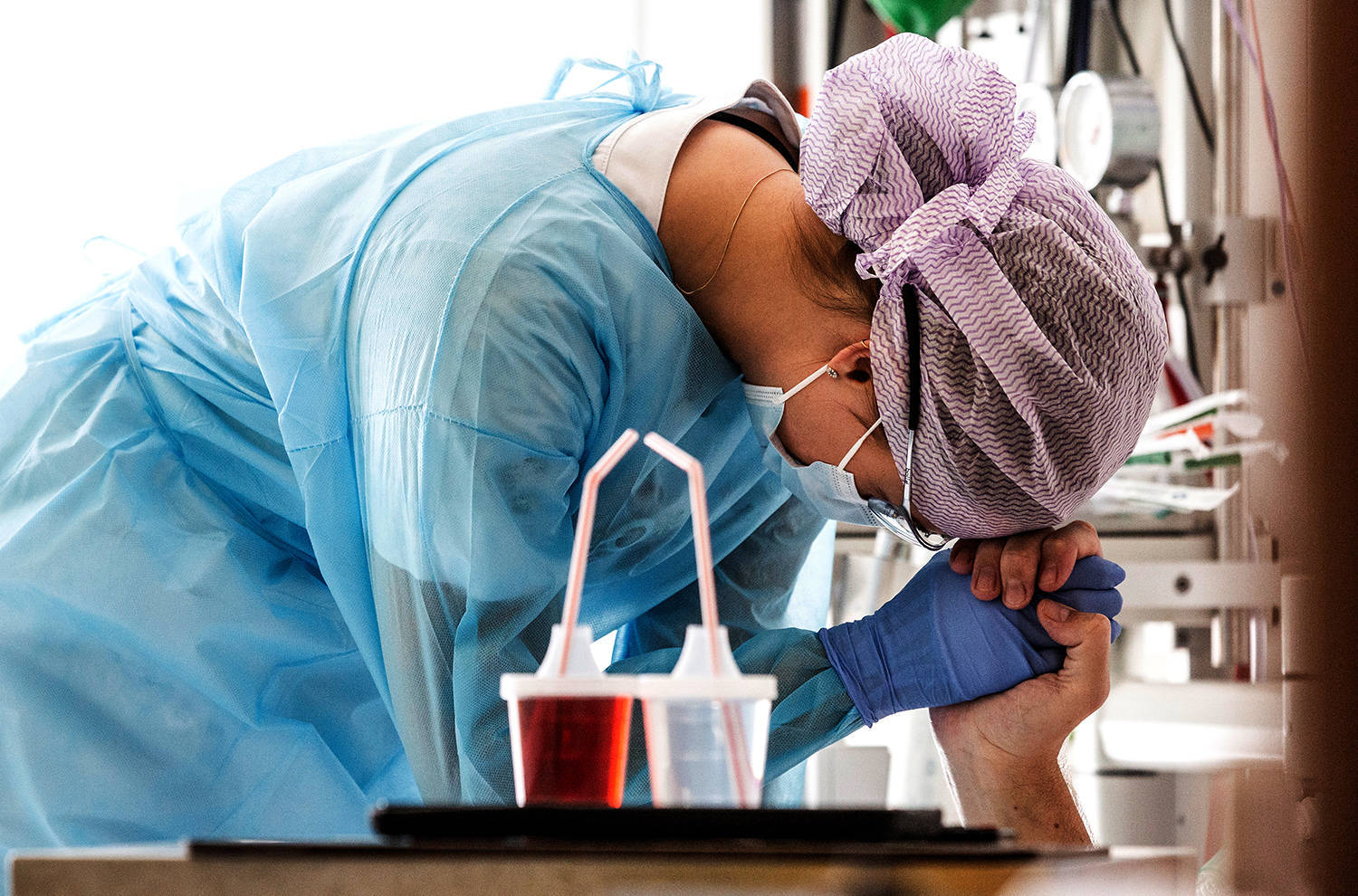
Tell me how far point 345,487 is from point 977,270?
1.72ft

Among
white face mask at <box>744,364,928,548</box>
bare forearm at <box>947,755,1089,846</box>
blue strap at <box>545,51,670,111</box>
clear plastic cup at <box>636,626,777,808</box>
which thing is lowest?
bare forearm at <box>947,755,1089,846</box>

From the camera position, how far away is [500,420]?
3.18 feet

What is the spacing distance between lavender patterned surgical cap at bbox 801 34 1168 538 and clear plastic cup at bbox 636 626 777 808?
0.48 m

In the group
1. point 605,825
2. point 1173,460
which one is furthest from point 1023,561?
point 1173,460

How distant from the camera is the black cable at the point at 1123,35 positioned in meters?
2.44

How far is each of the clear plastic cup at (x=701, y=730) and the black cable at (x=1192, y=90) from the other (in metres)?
1.96

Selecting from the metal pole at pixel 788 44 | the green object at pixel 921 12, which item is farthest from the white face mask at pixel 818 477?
the metal pole at pixel 788 44

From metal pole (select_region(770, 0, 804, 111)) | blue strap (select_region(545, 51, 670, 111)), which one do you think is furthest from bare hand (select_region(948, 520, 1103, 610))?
metal pole (select_region(770, 0, 804, 111))

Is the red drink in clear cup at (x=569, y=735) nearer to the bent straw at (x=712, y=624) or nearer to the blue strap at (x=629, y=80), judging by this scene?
the bent straw at (x=712, y=624)

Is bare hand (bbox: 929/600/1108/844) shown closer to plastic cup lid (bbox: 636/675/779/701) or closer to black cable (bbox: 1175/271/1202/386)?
plastic cup lid (bbox: 636/675/779/701)

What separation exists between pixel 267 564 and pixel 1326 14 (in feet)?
3.45

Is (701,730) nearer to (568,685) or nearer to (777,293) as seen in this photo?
(568,685)

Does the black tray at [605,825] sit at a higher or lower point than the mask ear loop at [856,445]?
higher

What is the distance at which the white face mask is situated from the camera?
1.17 m
